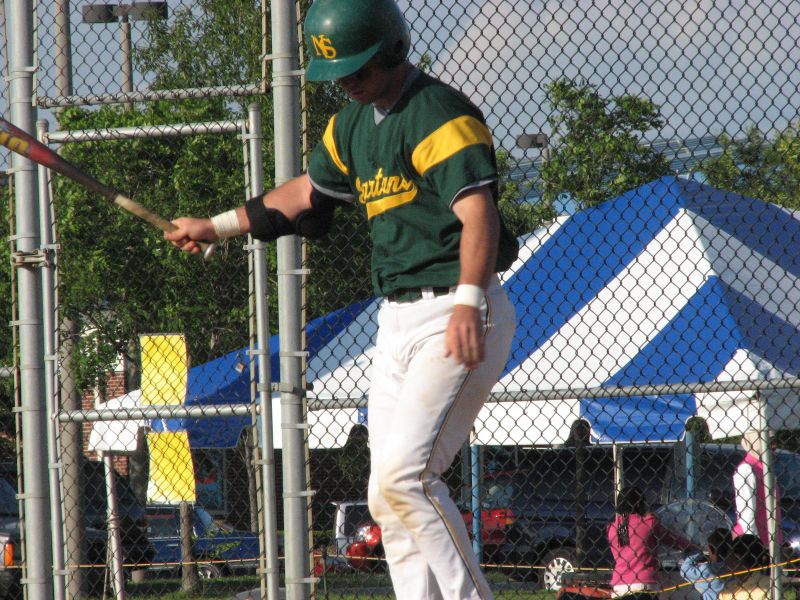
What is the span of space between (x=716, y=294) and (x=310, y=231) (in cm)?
479

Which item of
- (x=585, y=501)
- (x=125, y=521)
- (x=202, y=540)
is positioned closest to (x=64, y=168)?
(x=585, y=501)

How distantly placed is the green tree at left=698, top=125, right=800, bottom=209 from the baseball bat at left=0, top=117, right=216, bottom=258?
2.87 meters

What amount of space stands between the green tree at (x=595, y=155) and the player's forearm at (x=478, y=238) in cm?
445

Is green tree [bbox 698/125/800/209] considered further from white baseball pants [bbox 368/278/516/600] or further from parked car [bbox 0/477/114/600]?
parked car [bbox 0/477/114/600]

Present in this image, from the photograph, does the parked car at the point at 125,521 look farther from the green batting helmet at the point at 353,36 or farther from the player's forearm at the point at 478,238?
the player's forearm at the point at 478,238

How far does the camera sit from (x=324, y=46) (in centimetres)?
338

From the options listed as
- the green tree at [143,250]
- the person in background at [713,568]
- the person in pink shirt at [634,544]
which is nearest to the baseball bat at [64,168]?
the person in background at [713,568]

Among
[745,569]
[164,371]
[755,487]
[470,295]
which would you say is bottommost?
[745,569]

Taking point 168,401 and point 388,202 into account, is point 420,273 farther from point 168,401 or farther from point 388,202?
point 168,401

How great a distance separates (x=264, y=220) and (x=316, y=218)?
6.9 inches

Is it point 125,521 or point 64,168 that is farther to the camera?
point 125,521

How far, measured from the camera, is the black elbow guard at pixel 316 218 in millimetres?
3855

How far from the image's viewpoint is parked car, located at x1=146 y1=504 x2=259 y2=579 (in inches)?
591

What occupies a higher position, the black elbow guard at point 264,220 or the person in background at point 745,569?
the black elbow guard at point 264,220
